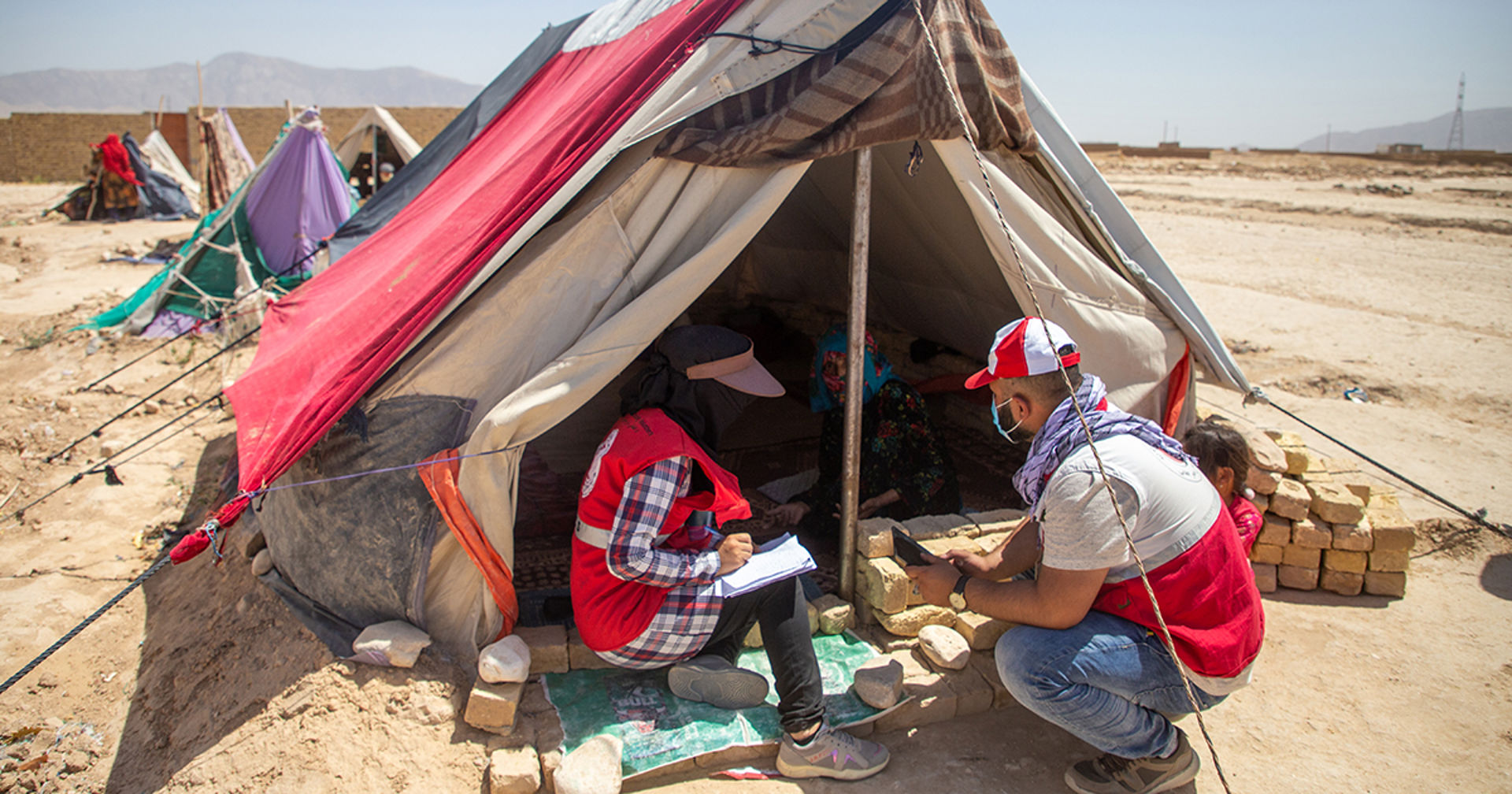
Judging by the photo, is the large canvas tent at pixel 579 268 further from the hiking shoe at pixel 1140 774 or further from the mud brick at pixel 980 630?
the hiking shoe at pixel 1140 774

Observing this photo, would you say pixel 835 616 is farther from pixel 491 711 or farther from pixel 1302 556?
pixel 1302 556

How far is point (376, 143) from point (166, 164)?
32.3ft

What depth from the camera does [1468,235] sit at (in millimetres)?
12258

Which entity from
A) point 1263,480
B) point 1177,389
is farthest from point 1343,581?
point 1177,389

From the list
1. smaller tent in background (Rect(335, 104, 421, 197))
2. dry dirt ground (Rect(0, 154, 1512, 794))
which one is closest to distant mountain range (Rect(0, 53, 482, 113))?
smaller tent in background (Rect(335, 104, 421, 197))

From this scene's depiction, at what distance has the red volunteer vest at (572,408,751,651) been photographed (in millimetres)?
2445

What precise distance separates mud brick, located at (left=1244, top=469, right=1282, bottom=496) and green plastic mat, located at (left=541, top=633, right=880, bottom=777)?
2.04m

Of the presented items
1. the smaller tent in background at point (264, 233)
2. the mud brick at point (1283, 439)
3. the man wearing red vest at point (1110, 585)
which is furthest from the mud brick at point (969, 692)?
the smaller tent in background at point (264, 233)

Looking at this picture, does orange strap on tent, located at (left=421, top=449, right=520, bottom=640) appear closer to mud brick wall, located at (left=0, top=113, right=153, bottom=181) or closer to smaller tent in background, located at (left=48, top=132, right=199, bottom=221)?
smaller tent in background, located at (left=48, top=132, right=199, bottom=221)

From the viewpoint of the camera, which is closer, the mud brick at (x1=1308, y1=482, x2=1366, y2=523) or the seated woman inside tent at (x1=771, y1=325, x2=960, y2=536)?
the mud brick at (x1=1308, y1=482, x2=1366, y2=523)

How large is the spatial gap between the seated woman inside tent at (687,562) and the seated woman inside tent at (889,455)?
121cm

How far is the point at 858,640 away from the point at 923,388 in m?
2.03

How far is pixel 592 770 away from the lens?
237 centimetres

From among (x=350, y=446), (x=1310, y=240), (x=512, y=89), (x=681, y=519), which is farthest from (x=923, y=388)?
(x=1310, y=240)
